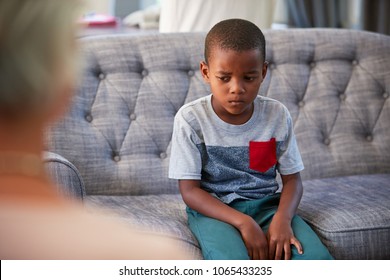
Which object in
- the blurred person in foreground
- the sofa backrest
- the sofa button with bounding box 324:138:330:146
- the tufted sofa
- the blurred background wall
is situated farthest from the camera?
the blurred background wall

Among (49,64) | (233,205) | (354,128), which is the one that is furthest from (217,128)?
(49,64)

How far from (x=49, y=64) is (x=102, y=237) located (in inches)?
6.1

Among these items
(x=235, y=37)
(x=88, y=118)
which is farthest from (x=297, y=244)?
(x=88, y=118)

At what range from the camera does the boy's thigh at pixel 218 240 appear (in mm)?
1661

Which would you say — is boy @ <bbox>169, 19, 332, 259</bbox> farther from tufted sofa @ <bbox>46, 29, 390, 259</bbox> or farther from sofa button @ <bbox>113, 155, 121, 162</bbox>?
sofa button @ <bbox>113, 155, 121, 162</bbox>

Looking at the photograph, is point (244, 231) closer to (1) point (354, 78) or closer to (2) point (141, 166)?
(2) point (141, 166)

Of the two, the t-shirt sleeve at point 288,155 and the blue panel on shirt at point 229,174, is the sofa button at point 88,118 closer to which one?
the blue panel on shirt at point 229,174

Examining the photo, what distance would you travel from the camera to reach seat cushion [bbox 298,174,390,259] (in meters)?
1.84

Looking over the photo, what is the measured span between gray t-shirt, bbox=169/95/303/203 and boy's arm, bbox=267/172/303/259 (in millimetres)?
55

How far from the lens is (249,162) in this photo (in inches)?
71.7

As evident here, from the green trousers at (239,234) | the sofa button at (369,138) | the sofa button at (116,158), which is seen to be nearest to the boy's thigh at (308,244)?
the green trousers at (239,234)

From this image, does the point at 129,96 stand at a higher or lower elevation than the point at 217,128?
higher

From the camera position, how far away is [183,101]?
90.7 inches

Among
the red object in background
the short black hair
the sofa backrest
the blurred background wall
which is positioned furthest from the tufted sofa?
the red object in background
